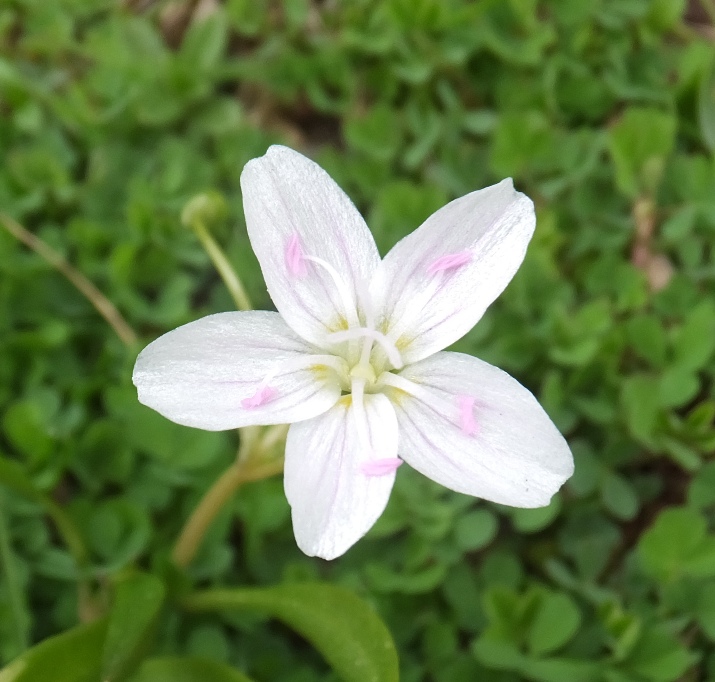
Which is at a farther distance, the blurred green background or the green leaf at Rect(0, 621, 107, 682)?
the blurred green background

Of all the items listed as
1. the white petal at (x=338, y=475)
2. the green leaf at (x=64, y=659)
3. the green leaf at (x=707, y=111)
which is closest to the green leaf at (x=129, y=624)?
the green leaf at (x=64, y=659)

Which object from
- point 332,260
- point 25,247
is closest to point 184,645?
point 332,260

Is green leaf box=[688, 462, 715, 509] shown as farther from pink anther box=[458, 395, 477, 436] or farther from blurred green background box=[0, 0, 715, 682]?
pink anther box=[458, 395, 477, 436]

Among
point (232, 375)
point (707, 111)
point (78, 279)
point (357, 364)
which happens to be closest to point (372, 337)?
point (357, 364)

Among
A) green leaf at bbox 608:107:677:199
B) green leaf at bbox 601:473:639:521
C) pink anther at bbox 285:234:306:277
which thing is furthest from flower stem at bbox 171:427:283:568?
green leaf at bbox 608:107:677:199

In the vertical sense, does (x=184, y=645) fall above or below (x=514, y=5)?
below

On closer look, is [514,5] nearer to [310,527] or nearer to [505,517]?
[505,517]

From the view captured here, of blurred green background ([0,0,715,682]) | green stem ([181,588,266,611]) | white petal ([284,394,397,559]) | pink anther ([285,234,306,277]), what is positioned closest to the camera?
white petal ([284,394,397,559])

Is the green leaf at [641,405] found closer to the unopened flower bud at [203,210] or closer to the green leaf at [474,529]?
the green leaf at [474,529]
